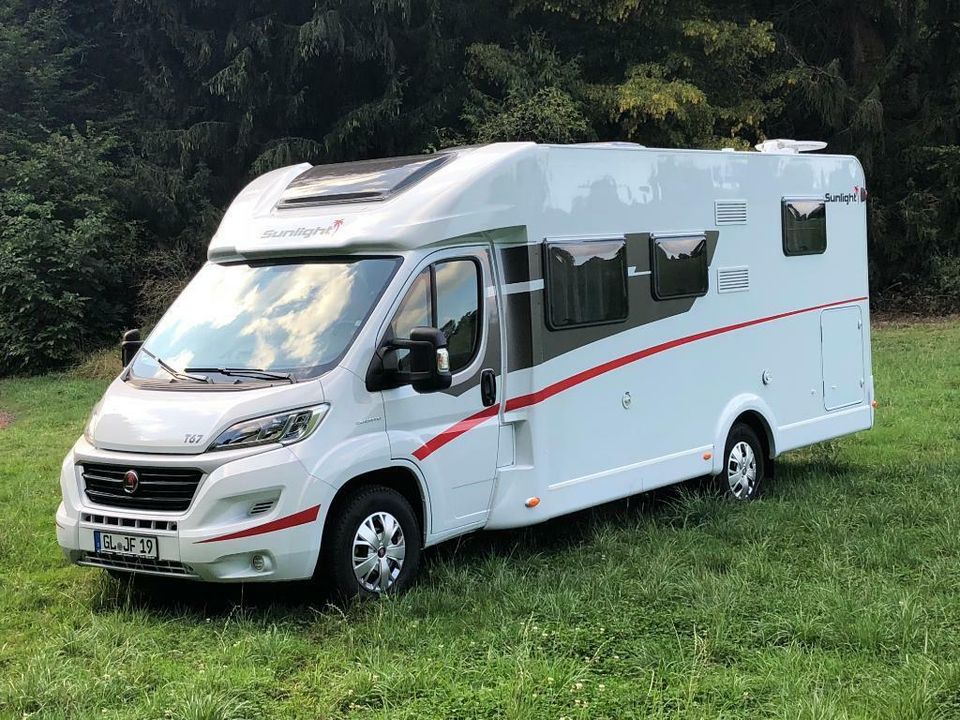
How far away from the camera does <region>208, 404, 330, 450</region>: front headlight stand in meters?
5.61

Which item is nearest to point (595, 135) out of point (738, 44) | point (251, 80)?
point (738, 44)

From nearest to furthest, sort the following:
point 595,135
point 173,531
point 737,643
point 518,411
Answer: point 737,643 → point 173,531 → point 518,411 → point 595,135

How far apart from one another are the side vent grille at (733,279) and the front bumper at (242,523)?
13.6ft

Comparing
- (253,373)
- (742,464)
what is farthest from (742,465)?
(253,373)

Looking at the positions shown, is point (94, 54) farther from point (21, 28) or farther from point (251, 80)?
point (251, 80)

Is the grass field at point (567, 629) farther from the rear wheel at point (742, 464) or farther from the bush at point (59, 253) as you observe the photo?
the bush at point (59, 253)

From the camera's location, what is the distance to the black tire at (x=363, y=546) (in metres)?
5.83

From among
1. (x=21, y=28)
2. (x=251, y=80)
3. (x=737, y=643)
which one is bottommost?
(x=737, y=643)

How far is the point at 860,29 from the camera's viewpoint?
25656 mm

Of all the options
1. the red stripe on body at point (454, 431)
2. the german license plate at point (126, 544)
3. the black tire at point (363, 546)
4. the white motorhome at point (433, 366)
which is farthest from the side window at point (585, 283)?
the german license plate at point (126, 544)

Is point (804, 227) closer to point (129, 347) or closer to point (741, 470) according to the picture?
point (741, 470)

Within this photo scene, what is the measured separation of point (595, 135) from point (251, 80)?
7.56 metres

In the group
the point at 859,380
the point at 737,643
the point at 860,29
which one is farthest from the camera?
the point at 860,29

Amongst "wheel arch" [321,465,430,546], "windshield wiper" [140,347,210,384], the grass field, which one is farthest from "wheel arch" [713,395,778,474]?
"windshield wiper" [140,347,210,384]
